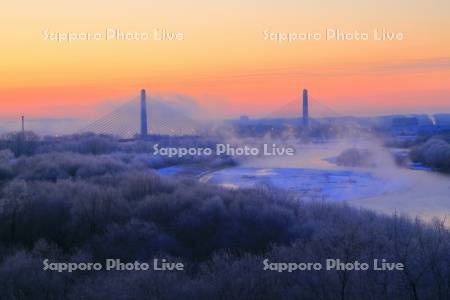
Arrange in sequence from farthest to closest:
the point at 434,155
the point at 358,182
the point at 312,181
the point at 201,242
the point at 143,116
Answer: the point at 143,116
the point at 434,155
the point at 358,182
the point at 312,181
the point at 201,242

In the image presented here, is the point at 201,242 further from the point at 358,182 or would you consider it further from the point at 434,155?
the point at 434,155

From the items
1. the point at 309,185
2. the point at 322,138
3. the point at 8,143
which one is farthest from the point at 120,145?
the point at 309,185

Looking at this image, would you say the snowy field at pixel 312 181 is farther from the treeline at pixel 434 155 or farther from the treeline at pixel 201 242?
the treeline at pixel 434 155

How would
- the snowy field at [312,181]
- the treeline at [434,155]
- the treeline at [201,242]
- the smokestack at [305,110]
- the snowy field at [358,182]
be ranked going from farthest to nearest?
the smokestack at [305,110], the treeline at [434,155], the snowy field at [312,181], the snowy field at [358,182], the treeline at [201,242]

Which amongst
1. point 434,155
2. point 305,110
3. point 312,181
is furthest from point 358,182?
point 305,110

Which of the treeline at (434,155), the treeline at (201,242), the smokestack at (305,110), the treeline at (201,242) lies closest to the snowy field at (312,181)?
the treeline at (201,242)

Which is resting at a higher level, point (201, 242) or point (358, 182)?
point (358, 182)

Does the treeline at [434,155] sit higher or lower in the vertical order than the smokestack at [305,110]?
lower

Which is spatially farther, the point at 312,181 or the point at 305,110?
the point at 305,110

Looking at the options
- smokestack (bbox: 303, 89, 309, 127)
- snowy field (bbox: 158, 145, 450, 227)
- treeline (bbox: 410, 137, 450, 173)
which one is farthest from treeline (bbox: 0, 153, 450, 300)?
smokestack (bbox: 303, 89, 309, 127)

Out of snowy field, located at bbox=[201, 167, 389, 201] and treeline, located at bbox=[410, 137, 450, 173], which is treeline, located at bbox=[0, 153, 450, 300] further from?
treeline, located at bbox=[410, 137, 450, 173]
